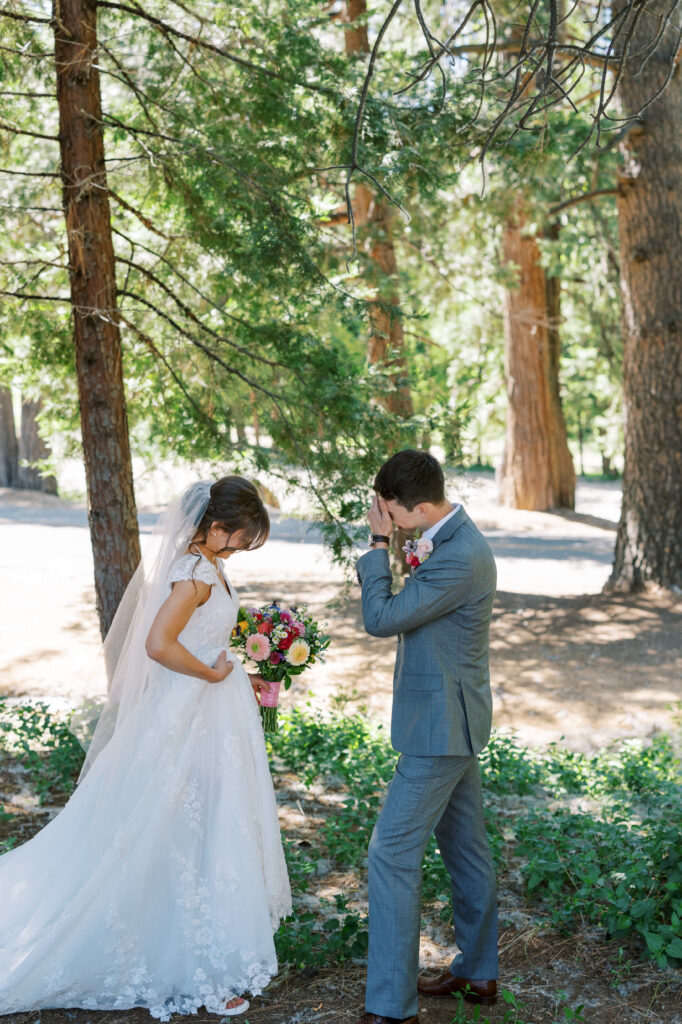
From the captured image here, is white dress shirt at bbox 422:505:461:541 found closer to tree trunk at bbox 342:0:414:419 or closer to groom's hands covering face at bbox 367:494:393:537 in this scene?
groom's hands covering face at bbox 367:494:393:537

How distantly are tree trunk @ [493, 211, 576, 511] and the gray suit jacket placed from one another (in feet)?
45.3

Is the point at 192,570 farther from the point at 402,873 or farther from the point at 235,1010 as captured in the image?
the point at 235,1010

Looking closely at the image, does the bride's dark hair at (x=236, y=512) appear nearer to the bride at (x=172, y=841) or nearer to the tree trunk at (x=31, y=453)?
the bride at (x=172, y=841)

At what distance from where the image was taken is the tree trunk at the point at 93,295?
19.2 ft

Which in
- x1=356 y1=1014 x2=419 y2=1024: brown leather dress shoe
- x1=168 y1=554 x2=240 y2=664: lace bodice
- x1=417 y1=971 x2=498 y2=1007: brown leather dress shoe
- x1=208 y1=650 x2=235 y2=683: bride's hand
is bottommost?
x1=417 y1=971 x2=498 y2=1007: brown leather dress shoe

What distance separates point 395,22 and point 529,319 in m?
5.14

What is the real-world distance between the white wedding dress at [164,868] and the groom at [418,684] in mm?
611

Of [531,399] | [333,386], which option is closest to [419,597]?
[333,386]

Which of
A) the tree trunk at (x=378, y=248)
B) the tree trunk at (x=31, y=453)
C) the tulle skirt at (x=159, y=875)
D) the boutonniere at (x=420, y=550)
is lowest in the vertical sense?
the tulle skirt at (x=159, y=875)

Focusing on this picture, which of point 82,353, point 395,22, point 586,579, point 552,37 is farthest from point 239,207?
point 395,22

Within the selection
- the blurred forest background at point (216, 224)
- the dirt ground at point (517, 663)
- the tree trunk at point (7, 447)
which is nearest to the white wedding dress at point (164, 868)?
the dirt ground at point (517, 663)

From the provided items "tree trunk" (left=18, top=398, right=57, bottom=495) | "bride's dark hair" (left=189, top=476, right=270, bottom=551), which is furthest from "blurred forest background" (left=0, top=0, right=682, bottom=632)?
"tree trunk" (left=18, top=398, right=57, bottom=495)

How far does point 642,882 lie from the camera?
3.87 meters

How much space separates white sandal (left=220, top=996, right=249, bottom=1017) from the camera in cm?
335
